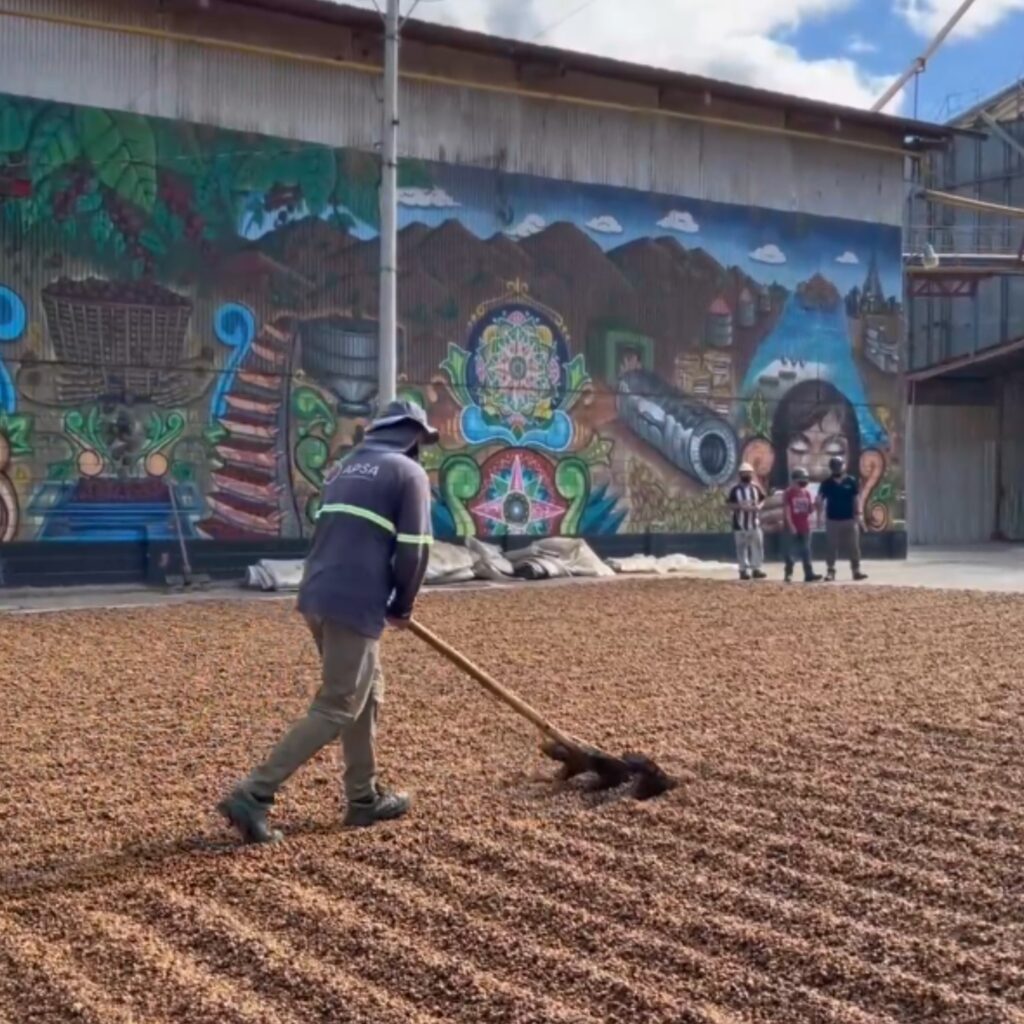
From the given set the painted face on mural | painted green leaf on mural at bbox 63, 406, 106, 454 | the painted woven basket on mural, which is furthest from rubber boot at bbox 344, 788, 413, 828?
the painted face on mural

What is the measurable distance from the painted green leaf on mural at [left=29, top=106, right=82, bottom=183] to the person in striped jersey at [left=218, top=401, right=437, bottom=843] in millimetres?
15026

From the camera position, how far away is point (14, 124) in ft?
66.4

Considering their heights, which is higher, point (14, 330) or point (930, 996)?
point (14, 330)

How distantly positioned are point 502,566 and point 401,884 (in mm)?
16785

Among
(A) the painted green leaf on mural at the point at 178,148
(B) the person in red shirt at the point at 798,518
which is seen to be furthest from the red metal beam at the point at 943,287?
(A) the painted green leaf on mural at the point at 178,148

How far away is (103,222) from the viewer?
20.8m

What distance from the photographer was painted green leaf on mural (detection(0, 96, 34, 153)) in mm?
20141

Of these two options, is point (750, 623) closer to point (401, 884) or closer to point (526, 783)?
point (526, 783)

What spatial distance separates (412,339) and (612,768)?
16513 mm

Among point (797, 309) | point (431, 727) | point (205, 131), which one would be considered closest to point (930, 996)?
point (431, 727)

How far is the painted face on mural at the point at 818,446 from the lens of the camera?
1100 inches

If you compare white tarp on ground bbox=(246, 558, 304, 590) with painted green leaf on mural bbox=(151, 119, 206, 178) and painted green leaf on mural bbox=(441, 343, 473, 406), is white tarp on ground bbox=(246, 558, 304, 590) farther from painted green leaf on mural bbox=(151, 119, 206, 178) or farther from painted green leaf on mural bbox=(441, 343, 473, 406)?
painted green leaf on mural bbox=(151, 119, 206, 178)

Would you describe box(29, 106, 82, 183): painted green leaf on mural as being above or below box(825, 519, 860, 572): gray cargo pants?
above

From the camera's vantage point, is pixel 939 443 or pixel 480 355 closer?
pixel 480 355
